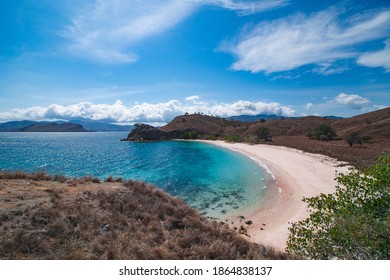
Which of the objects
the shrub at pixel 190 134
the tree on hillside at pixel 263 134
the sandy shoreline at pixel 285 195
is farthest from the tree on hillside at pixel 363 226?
the shrub at pixel 190 134

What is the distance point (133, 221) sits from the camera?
907 cm

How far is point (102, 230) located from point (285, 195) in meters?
21.8

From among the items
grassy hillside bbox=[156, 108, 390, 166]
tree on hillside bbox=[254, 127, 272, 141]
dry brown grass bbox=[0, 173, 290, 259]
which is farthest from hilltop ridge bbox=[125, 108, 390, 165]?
dry brown grass bbox=[0, 173, 290, 259]

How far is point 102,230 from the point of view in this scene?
774cm

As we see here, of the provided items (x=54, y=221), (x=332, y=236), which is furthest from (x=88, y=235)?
(x=332, y=236)

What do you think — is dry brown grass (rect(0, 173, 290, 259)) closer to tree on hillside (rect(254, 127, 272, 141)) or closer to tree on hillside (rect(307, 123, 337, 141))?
tree on hillside (rect(307, 123, 337, 141))

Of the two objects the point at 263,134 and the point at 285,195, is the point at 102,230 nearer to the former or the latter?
the point at 285,195

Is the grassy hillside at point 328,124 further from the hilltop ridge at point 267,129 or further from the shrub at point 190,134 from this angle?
the shrub at point 190,134

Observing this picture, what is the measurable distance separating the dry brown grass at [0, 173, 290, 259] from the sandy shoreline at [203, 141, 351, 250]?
7246 millimetres

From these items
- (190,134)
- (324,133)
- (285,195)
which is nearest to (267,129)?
(324,133)

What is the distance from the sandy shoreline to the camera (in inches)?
625

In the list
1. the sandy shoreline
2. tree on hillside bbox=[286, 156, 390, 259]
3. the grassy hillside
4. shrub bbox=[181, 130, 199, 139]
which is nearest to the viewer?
tree on hillside bbox=[286, 156, 390, 259]
